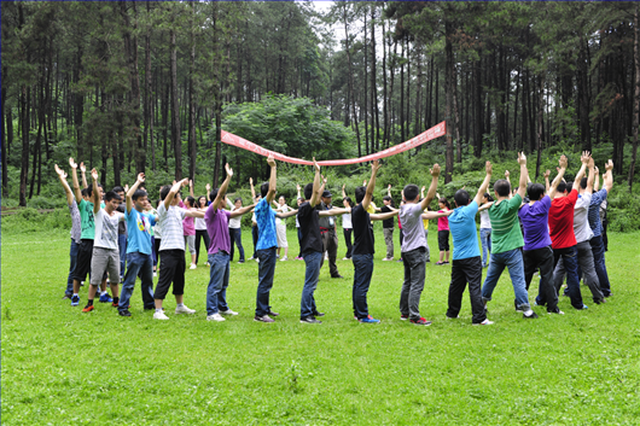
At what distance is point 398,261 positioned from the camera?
46.1ft

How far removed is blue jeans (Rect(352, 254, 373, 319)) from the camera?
22.7 feet

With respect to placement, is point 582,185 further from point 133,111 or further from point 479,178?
point 133,111

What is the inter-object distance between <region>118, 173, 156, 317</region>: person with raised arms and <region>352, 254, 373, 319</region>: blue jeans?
352 cm

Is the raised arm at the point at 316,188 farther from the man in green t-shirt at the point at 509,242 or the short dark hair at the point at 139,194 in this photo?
the short dark hair at the point at 139,194

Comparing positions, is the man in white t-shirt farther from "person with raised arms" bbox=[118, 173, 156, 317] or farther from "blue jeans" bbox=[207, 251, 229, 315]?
"blue jeans" bbox=[207, 251, 229, 315]

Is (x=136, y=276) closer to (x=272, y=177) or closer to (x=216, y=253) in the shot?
(x=216, y=253)

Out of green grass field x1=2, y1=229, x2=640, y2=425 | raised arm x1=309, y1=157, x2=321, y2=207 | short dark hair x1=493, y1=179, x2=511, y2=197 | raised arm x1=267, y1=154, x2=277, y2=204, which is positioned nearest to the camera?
green grass field x1=2, y1=229, x2=640, y2=425

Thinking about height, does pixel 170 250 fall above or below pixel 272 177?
below

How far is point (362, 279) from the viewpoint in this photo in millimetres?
6930

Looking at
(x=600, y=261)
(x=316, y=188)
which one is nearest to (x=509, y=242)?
(x=600, y=261)

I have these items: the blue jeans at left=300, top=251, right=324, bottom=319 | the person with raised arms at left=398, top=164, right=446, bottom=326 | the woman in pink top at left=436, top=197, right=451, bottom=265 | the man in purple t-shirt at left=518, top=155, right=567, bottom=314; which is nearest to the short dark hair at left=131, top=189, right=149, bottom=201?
the blue jeans at left=300, top=251, right=324, bottom=319

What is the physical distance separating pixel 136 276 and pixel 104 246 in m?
0.85

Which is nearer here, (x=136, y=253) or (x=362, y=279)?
(x=362, y=279)

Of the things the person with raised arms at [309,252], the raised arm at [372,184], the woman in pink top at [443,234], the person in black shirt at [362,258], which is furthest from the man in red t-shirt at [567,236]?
the woman in pink top at [443,234]
